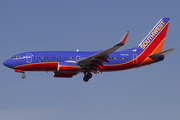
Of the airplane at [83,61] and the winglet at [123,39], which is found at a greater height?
the winglet at [123,39]

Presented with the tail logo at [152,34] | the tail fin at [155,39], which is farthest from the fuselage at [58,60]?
the tail logo at [152,34]

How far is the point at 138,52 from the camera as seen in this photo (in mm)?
55875

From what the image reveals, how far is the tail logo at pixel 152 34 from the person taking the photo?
188 ft

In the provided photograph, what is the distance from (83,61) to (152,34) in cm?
1390

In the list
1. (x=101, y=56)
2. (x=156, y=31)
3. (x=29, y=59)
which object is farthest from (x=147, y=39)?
(x=29, y=59)

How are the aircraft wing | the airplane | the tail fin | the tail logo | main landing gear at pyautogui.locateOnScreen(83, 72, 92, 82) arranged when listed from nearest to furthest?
the aircraft wing
the airplane
main landing gear at pyautogui.locateOnScreen(83, 72, 92, 82)
the tail fin
the tail logo

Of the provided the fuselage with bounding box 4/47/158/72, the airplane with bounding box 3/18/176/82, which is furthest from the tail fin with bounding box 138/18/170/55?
the fuselage with bounding box 4/47/158/72

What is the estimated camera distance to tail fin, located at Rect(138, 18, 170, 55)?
56844 millimetres

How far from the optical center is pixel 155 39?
5806cm

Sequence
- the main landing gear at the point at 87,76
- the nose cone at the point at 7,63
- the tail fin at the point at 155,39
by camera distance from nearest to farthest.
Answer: the main landing gear at the point at 87,76
the nose cone at the point at 7,63
the tail fin at the point at 155,39

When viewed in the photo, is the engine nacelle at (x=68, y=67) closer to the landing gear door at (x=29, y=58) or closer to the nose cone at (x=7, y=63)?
the landing gear door at (x=29, y=58)

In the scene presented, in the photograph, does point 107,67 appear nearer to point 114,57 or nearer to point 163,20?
point 114,57

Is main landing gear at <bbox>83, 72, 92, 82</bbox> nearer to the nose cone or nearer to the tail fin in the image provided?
the tail fin

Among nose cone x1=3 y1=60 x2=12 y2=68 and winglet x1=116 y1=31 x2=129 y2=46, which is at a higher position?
winglet x1=116 y1=31 x2=129 y2=46
